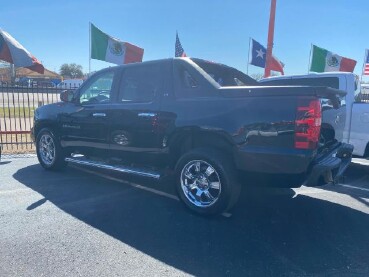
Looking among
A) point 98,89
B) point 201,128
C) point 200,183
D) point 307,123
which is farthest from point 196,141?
point 98,89

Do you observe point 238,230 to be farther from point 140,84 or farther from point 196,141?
point 140,84

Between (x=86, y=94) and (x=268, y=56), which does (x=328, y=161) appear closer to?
(x=86, y=94)

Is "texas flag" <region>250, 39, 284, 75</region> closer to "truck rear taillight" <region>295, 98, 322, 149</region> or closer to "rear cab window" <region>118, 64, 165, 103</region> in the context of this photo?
"rear cab window" <region>118, 64, 165, 103</region>

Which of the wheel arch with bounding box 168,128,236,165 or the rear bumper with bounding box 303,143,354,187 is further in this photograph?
the wheel arch with bounding box 168,128,236,165

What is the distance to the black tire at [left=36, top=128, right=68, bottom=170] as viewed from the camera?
6051 mm

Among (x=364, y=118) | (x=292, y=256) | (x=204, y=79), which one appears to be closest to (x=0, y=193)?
(x=204, y=79)

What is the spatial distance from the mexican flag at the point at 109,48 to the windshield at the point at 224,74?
7.81m

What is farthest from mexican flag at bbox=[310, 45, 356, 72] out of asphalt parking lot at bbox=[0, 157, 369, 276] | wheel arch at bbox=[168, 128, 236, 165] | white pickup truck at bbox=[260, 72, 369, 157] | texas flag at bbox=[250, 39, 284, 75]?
wheel arch at bbox=[168, 128, 236, 165]

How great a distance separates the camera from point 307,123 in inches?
132

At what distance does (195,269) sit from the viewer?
2955 mm

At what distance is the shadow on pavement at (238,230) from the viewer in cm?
304

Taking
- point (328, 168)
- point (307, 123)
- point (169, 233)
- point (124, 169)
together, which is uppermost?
point (307, 123)

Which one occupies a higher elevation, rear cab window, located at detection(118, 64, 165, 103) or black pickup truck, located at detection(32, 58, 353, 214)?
rear cab window, located at detection(118, 64, 165, 103)

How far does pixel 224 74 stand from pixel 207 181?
1.87 metres
